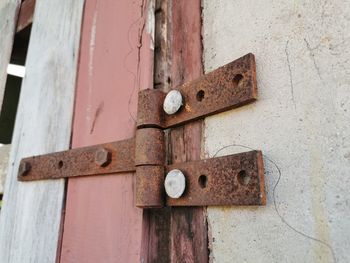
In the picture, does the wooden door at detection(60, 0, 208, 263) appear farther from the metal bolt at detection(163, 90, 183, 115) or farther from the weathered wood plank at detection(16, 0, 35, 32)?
the weathered wood plank at detection(16, 0, 35, 32)

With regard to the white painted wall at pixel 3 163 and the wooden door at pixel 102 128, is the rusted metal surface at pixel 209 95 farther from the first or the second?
the white painted wall at pixel 3 163

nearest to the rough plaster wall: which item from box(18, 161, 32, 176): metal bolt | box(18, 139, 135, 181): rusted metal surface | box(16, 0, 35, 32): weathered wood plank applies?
box(18, 139, 135, 181): rusted metal surface

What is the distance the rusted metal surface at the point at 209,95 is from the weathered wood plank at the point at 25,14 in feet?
2.89

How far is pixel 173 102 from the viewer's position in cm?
56

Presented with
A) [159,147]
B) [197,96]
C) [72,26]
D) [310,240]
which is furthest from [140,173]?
[72,26]

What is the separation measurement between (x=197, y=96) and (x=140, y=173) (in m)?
0.17

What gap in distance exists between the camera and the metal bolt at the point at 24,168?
88 centimetres

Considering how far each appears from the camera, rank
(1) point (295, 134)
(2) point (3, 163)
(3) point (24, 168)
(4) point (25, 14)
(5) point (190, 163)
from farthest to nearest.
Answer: (4) point (25, 14) → (2) point (3, 163) → (3) point (24, 168) → (5) point (190, 163) → (1) point (295, 134)

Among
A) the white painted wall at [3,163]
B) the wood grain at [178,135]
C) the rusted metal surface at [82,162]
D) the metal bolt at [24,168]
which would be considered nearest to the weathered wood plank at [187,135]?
the wood grain at [178,135]

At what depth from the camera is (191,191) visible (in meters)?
0.51

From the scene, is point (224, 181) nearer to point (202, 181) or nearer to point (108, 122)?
point (202, 181)

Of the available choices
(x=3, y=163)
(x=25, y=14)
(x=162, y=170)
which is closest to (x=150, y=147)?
(x=162, y=170)

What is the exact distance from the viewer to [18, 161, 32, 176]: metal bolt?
0.88 metres

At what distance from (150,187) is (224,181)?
0.14 meters
